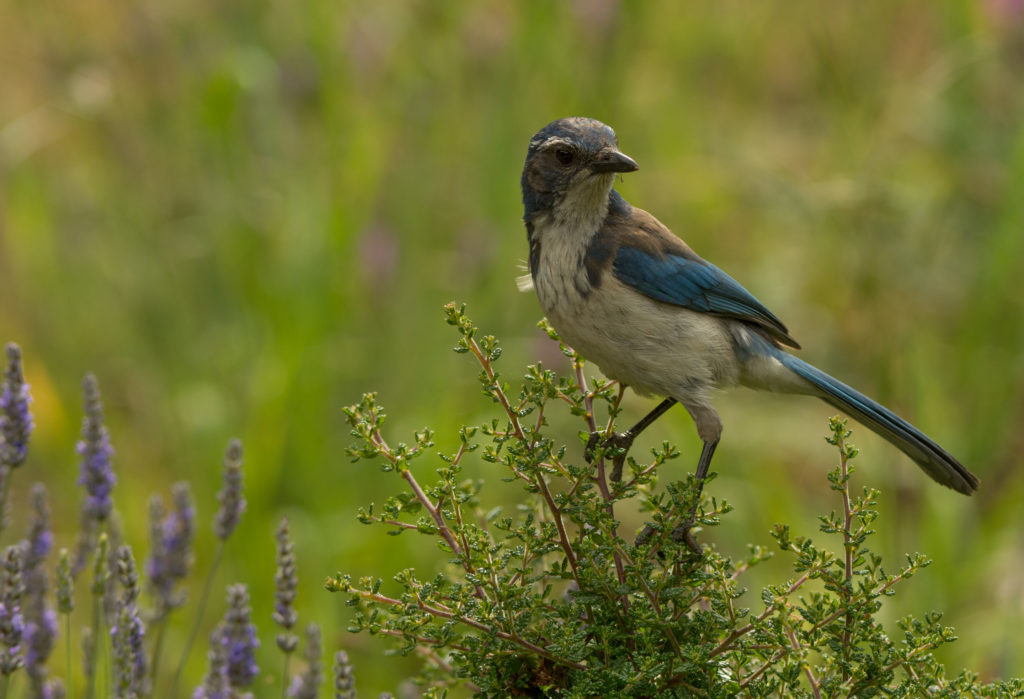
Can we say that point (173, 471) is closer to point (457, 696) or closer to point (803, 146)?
point (457, 696)

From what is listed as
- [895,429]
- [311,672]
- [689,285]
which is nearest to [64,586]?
[311,672]

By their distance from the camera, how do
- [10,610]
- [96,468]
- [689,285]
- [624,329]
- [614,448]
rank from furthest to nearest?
[689,285] → [624,329] → [96,468] → [614,448] → [10,610]

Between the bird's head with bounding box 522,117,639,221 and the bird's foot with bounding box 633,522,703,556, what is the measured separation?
0.78m

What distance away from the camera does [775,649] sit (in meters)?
1.85

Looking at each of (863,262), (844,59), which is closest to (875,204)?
(863,262)

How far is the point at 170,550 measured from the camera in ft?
8.30

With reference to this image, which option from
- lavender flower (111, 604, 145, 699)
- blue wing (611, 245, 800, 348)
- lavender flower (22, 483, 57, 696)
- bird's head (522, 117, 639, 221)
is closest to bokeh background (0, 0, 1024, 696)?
blue wing (611, 245, 800, 348)

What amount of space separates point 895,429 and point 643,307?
612mm

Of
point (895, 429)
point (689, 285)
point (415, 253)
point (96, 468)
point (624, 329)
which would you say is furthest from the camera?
point (415, 253)

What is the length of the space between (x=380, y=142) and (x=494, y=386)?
139 inches

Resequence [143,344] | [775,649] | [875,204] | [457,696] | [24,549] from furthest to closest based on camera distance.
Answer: [143,344] → [875,204] → [457,696] → [24,549] → [775,649]

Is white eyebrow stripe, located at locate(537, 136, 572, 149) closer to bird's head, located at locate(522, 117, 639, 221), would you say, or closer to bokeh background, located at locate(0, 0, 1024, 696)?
bird's head, located at locate(522, 117, 639, 221)

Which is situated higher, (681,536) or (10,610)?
(681,536)

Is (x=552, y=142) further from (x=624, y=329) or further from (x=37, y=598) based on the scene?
(x=37, y=598)
